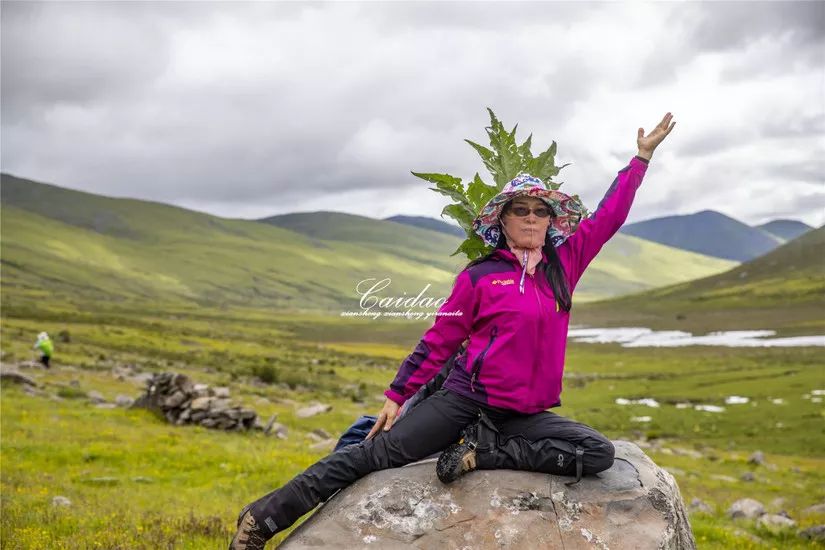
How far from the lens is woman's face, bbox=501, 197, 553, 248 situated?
304 inches

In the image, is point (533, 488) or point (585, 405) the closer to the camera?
point (533, 488)

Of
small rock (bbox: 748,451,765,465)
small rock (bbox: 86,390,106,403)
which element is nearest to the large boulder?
small rock (bbox: 748,451,765,465)

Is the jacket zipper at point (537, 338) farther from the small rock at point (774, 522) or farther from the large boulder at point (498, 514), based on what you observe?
the small rock at point (774, 522)

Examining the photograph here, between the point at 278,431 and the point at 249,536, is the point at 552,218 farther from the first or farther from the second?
the point at 278,431

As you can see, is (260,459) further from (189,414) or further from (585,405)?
(585,405)

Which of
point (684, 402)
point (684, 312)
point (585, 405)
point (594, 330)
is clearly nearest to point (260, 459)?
point (585, 405)

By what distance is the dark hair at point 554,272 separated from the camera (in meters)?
7.64

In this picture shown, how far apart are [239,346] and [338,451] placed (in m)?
85.2

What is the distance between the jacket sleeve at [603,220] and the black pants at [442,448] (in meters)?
1.82

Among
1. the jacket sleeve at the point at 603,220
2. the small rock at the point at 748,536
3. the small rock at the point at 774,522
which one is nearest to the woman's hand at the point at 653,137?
the jacket sleeve at the point at 603,220

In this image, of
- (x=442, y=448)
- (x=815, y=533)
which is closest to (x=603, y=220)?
(x=442, y=448)

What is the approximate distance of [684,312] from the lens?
631 feet

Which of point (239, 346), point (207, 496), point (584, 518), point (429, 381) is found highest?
point (429, 381)

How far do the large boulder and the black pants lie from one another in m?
0.18
